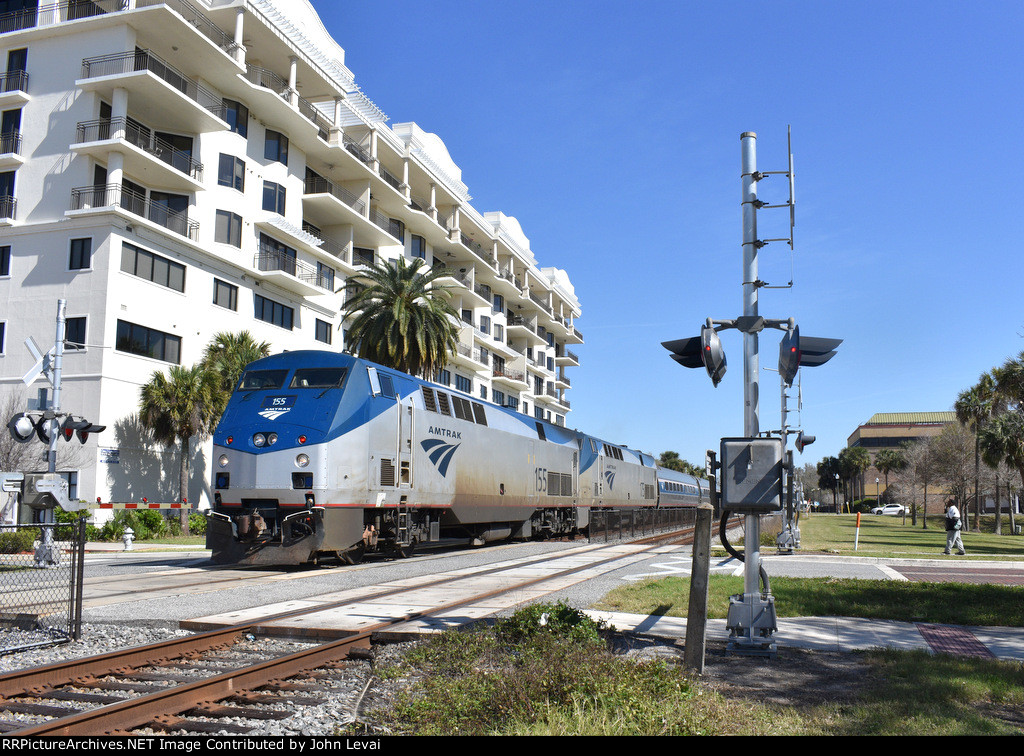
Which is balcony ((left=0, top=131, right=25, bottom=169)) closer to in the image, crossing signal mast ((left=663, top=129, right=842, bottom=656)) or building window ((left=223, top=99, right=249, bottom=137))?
building window ((left=223, top=99, right=249, bottom=137))

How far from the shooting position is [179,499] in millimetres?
33062

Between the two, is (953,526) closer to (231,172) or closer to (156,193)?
(231,172)

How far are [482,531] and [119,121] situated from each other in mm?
22399

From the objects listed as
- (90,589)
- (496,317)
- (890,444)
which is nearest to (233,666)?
(90,589)

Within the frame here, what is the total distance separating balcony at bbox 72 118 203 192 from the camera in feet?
102

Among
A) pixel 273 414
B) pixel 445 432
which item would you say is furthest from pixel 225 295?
pixel 273 414

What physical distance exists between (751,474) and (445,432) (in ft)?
41.0

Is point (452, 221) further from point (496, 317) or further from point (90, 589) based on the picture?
point (90, 589)

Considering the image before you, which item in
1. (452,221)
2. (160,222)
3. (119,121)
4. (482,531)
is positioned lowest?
(482,531)

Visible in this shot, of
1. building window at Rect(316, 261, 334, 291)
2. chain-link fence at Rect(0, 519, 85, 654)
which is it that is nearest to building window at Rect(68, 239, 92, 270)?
building window at Rect(316, 261, 334, 291)

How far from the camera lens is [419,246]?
56.8m

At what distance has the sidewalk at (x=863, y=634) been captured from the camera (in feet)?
27.8

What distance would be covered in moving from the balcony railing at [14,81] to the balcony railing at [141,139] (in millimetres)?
4127

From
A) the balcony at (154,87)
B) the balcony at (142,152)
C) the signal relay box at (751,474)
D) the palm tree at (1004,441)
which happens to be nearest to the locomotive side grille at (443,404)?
the signal relay box at (751,474)
